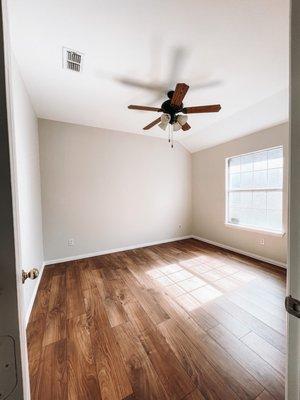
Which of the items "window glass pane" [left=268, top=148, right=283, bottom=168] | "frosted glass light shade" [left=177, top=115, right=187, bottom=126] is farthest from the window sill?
"frosted glass light shade" [left=177, top=115, right=187, bottom=126]

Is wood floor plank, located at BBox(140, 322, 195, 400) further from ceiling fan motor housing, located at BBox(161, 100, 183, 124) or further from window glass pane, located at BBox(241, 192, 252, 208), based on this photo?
window glass pane, located at BBox(241, 192, 252, 208)

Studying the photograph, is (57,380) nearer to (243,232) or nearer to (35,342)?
(35,342)

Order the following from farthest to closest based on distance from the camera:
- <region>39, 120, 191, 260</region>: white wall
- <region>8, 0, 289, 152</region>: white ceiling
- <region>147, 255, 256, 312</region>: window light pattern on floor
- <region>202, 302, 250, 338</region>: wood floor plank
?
1. <region>39, 120, 191, 260</region>: white wall
2. <region>147, 255, 256, 312</region>: window light pattern on floor
3. <region>202, 302, 250, 338</region>: wood floor plank
4. <region>8, 0, 289, 152</region>: white ceiling

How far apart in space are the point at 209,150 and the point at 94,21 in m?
3.41

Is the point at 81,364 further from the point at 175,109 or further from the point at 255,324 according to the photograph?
the point at 175,109

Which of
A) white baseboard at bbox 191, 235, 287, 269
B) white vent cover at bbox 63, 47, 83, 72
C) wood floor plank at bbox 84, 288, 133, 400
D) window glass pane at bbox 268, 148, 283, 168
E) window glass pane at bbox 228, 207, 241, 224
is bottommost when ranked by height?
wood floor plank at bbox 84, 288, 133, 400

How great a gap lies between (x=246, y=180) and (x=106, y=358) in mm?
3641

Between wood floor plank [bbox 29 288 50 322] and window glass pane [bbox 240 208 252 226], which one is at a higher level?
window glass pane [bbox 240 208 252 226]

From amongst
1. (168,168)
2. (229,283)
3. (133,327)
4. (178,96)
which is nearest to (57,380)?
(133,327)

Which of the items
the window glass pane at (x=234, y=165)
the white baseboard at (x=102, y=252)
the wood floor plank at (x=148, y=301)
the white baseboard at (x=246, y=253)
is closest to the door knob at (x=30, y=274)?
the wood floor plank at (x=148, y=301)

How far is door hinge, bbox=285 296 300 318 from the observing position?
497mm

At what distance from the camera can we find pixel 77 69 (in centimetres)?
190

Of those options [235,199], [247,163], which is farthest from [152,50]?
[235,199]

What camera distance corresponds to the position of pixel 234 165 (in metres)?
3.76
